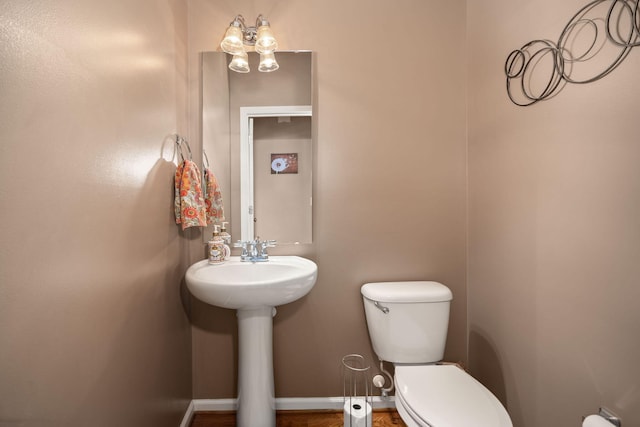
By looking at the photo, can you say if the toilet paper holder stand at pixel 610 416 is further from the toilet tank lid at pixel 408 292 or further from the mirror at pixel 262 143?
the mirror at pixel 262 143

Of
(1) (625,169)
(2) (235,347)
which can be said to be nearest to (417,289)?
(1) (625,169)

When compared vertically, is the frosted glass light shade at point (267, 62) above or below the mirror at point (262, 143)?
above

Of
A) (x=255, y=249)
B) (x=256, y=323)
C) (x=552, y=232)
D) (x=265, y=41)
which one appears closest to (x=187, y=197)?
(x=255, y=249)

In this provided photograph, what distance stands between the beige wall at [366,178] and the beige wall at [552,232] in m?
0.14

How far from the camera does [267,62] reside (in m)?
1.58

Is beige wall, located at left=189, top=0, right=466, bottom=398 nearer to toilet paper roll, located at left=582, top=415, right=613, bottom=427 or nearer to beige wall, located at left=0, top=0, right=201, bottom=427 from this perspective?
beige wall, located at left=0, top=0, right=201, bottom=427

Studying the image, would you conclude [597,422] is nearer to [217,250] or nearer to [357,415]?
[357,415]

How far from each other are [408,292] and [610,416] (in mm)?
759

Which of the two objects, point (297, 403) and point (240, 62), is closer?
point (240, 62)

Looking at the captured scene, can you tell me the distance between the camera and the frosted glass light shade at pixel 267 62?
5.16 ft

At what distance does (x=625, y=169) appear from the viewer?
2.88ft

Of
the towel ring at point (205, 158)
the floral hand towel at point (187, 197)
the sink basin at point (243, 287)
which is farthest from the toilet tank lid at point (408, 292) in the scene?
the towel ring at point (205, 158)

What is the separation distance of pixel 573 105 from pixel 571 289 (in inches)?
25.1

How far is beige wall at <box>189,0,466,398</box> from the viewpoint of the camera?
5.47 feet
